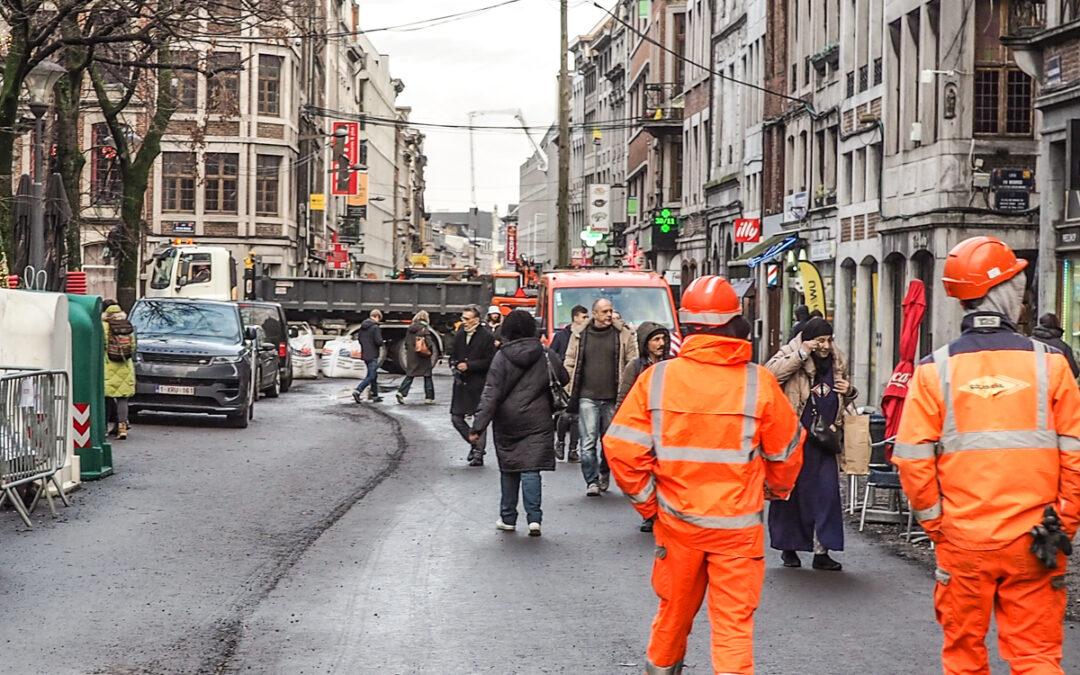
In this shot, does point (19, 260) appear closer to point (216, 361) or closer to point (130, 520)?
point (216, 361)

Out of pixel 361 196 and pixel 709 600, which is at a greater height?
pixel 361 196

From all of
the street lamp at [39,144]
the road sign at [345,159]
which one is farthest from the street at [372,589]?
the road sign at [345,159]

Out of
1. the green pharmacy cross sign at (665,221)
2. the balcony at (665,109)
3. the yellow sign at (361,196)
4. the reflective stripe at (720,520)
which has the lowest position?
the reflective stripe at (720,520)

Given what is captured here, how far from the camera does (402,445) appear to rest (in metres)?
22.9

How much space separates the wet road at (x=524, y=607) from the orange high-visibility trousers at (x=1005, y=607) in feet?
6.61

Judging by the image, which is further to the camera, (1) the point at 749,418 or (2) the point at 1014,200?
(2) the point at 1014,200

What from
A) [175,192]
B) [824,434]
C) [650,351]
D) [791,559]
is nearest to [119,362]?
[650,351]

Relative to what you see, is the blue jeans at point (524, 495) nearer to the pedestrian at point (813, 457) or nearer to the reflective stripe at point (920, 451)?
the pedestrian at point (813, 457)

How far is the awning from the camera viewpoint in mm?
45625

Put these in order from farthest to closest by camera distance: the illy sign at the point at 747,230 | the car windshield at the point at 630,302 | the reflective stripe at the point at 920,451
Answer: the illy sign at the point at 747,230
the car windshield at the point at 630,302
the reflective stripe at the point at 920,451

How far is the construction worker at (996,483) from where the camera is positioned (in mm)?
6141

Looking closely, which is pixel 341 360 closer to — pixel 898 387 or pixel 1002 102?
pixel 1002 102

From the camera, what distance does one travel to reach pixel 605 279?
26.9 m

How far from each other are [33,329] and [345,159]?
67308 mm
